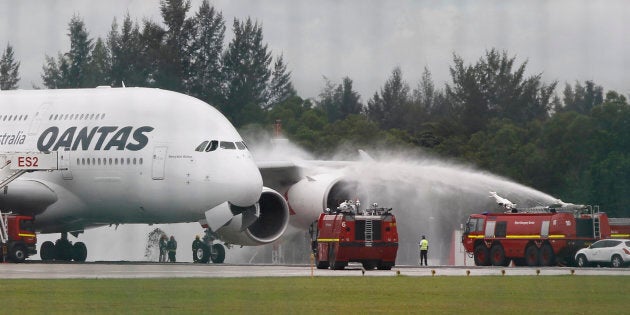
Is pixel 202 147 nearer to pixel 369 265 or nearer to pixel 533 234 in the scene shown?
pixel 369 265

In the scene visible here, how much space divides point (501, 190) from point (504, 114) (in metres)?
24.7

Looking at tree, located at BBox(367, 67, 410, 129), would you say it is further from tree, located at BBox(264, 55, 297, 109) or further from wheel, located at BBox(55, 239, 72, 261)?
wheel, located at BBox(55, 239, 72, 261)

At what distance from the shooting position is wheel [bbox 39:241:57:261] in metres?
56.5

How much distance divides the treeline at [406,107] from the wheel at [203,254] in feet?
32.7

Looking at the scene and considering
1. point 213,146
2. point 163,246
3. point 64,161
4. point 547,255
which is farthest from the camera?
point 163,246

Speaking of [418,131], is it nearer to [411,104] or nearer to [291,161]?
[411,104]

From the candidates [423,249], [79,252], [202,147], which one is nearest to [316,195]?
[423,249]

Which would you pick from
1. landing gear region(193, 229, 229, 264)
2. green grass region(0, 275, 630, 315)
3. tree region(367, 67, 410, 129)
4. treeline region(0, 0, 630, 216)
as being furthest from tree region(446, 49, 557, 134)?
green grass region(0, 275, 630, 315)

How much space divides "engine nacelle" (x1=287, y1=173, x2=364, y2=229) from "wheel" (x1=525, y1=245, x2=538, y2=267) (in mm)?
6660

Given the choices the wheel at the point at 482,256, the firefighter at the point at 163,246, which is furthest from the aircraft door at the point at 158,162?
the wheel at the point at 482,256

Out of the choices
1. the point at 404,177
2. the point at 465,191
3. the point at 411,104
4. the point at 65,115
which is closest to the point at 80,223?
the point at 65,115

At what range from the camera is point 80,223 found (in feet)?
173

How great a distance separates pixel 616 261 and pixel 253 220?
14.6 meters

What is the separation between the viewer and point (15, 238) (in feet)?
161
